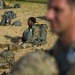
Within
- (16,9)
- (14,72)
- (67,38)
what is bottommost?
(16,9)

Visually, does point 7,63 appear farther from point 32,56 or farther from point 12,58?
point 32,56

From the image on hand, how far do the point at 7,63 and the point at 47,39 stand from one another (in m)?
3.48

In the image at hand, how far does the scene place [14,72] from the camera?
1496 mm

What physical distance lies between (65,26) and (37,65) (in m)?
0.22

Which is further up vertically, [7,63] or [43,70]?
[43,70]

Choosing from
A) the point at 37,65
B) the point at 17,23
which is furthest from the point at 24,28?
the point at 37,65

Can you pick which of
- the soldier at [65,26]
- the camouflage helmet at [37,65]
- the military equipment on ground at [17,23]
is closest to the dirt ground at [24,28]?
the military equipment on ground at [17,23]

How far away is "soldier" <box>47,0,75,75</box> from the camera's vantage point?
4.53 feet

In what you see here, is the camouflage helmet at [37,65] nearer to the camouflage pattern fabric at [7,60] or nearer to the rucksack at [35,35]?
the camouflage pattern fabric at [7,60]

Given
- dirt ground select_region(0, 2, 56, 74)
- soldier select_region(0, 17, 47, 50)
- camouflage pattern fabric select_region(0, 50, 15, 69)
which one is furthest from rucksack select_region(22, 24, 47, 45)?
camouflage pattern fabric select_region(0, 50, 15, 69)

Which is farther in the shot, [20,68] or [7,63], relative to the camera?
[7,63]

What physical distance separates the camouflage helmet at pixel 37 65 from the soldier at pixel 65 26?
1.8 inches

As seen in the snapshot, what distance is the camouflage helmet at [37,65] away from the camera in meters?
1.41

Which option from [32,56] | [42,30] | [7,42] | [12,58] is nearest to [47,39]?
[42,30]
